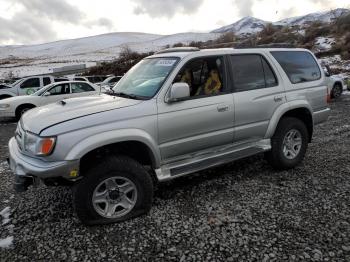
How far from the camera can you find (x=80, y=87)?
41.1 feet

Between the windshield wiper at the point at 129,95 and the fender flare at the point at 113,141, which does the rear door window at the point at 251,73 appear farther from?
the fender flare at the point at 113,141

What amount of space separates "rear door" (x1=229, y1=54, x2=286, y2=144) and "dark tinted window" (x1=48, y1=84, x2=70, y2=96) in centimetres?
897

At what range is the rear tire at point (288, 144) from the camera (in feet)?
16.5

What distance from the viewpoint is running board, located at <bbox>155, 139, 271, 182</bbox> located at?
4004 mm

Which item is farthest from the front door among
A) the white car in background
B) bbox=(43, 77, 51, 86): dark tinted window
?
bbox=(43, 77, 51, 86): dark tinted window

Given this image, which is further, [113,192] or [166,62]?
[166,62]

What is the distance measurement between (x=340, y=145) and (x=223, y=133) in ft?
11.3

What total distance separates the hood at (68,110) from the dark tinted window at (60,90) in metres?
8.47

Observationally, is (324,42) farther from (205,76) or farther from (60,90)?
(205,76)

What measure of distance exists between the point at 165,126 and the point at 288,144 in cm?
233

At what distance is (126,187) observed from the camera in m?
3.78

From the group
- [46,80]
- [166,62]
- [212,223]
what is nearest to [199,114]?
[166,62]

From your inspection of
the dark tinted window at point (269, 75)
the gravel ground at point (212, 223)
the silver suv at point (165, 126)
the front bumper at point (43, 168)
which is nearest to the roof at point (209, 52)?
the silver suv at point (165, 126)

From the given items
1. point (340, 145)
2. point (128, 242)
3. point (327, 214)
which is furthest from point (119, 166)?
point (340, 145)
